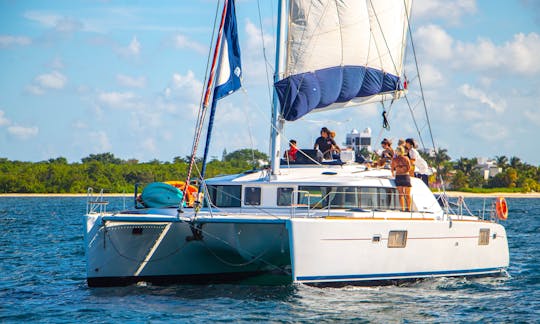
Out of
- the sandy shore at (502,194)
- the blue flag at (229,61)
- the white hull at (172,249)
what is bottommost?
the white hull at (172,249)

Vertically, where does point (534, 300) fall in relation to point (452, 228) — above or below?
below

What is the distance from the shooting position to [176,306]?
54.3 ft

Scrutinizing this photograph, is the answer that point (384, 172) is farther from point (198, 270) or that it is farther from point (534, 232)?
point (534, 232)

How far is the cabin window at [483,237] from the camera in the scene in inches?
783

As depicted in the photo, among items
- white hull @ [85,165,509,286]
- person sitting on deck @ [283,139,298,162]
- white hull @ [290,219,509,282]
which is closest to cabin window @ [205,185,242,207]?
white hull @ [85,165,509,286]

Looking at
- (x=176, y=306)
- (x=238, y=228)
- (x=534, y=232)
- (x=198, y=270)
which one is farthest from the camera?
(x=534, y=232)

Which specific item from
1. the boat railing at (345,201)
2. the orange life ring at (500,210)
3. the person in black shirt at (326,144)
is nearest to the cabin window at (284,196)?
the boat railing at (345,201)

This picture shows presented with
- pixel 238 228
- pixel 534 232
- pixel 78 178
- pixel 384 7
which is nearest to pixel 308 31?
pixel 384 7

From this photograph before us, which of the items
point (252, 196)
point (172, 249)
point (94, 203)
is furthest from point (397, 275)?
point (94, 203)

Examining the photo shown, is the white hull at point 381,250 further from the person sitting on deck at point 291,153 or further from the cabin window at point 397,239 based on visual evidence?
the person sitting on deck at point 291,153

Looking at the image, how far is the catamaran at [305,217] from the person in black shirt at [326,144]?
514 millimetres

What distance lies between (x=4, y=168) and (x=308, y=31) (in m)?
101

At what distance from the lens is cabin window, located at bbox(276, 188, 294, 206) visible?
18.5 metres

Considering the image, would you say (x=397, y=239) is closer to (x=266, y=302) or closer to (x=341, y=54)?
(x=266, y=302)
